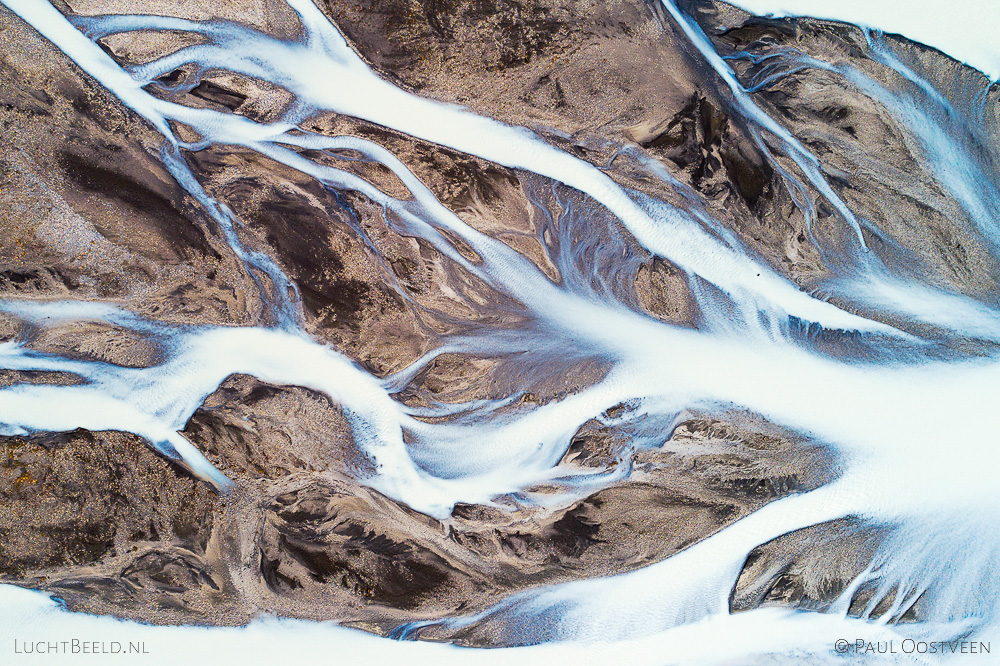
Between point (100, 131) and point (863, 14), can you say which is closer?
point (100, 131)

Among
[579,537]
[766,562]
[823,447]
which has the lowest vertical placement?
[766,562]

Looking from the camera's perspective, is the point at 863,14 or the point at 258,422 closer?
the point at 258,422

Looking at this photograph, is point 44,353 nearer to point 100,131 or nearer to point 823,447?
point 100,131

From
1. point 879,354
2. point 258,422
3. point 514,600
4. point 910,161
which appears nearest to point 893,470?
point 879,354

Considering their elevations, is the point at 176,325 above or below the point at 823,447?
above

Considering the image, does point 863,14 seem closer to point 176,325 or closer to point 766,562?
point 766,562

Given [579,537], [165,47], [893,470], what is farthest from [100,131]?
[893,470]
